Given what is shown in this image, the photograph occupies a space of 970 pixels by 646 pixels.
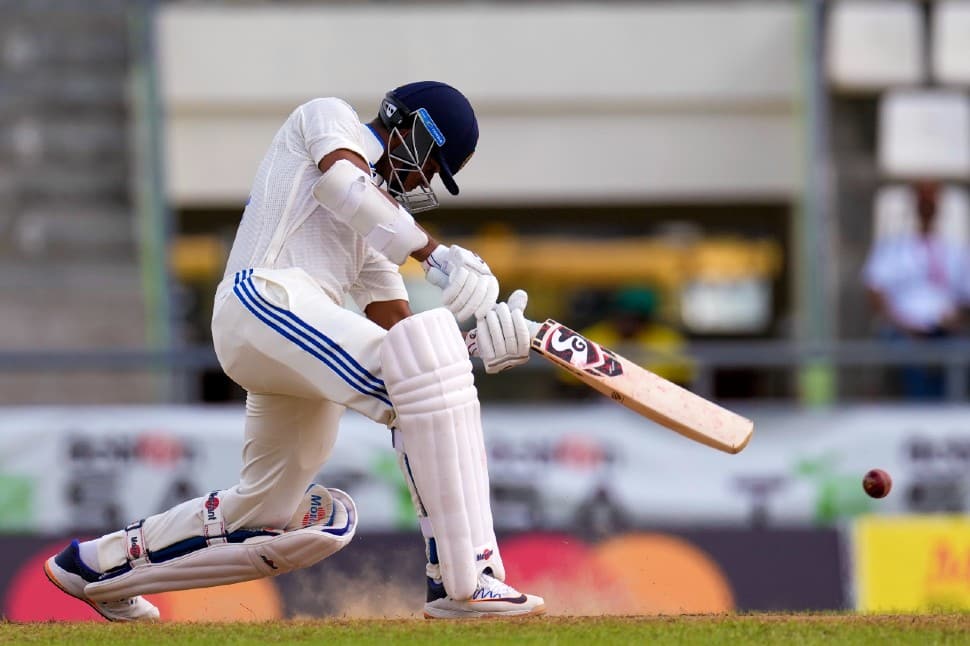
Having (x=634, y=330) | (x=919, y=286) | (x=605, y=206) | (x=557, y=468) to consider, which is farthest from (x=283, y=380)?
(x=605, y=206)

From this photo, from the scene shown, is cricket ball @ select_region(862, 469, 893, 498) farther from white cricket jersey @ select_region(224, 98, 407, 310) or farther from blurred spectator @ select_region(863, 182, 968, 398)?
blurred spectator @ select_region(863, 182, 968, 398)

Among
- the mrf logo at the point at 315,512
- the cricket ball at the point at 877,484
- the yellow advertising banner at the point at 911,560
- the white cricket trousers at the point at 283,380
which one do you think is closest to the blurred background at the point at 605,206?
the yellow advertising banner at the point at 911,560

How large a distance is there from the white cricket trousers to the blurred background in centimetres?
329

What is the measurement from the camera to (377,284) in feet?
17.3

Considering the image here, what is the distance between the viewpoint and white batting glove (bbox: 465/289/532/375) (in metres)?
4.66

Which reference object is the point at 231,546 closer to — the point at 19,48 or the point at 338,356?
the point at 338,356

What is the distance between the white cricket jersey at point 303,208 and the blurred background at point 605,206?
11.5 ft

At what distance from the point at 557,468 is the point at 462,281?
3766 millimetres

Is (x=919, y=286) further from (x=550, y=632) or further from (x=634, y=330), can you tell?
(x=550, y=632)

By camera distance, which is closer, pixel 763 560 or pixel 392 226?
pixel 392 226

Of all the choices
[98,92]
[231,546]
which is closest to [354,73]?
[98,92]

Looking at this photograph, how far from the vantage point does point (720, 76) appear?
10.8 meters

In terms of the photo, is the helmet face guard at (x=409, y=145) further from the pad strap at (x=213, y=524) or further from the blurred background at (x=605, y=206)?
the blurred background at (x=605, y=206)

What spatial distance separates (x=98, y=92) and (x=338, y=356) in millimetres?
6855
